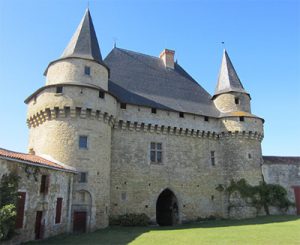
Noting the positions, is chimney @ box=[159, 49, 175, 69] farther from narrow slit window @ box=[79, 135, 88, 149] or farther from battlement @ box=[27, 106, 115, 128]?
narrow slit window @ box=[79, 135, 88, 149]

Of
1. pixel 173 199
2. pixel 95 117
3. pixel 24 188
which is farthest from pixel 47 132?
pixel 173 199

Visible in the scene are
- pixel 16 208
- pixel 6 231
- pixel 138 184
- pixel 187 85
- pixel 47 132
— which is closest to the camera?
pixel 6 231

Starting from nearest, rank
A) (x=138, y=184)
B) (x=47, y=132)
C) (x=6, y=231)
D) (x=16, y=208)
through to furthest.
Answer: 1. (x=6, y=231)
2. (x=16, y=208)
3. (x=47, y=132)
4. (x=138, y=184)

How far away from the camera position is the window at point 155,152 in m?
21.2

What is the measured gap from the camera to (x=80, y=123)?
17672mm

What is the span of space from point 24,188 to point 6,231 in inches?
80.3

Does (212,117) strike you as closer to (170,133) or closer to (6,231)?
(170,133)

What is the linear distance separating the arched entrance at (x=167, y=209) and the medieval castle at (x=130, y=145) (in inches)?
3.9

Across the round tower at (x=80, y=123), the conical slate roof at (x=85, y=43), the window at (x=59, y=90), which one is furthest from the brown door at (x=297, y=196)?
the window at (x=59, y=90)

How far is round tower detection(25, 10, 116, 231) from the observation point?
667 inches

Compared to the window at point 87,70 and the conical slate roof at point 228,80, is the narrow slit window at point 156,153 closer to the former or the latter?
the window at point 87,70

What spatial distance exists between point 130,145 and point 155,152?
1965 mm

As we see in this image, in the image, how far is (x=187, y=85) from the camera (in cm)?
2669

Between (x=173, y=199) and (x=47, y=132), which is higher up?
(x=47, y=132)
